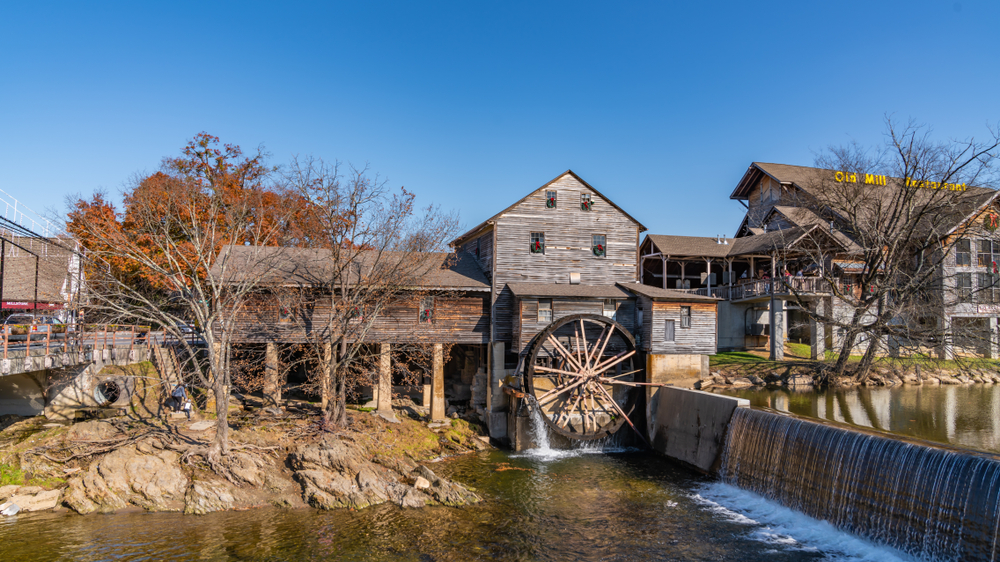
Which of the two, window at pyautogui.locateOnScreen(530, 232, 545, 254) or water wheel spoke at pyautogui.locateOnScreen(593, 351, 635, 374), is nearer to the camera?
water wheel spoke at pyautogui.locateOnScreen(593, 351, 635, 374)

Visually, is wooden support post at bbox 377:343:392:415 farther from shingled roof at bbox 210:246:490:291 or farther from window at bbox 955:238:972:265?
window at bbox 955:238:972:265

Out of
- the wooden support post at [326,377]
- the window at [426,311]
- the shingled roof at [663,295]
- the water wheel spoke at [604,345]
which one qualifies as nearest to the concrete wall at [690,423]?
the water wheel spoke at [604,345]

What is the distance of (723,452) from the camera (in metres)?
17.6

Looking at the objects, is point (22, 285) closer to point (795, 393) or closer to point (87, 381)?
point (87, 381)

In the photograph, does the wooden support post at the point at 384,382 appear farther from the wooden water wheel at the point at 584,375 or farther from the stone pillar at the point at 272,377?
the wooden water wheel at the point at 584,375

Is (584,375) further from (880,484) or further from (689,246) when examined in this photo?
(689,246)

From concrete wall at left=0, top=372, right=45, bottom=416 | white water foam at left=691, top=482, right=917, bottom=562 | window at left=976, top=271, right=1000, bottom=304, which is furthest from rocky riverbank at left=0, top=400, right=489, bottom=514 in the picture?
window at left=976, top=271, right=1000, bottom=304

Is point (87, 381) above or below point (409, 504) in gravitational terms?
above

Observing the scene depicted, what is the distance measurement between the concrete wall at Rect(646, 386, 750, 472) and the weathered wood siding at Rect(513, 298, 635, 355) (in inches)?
130

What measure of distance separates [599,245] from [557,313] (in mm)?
3617

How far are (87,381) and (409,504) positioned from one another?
13086 mm

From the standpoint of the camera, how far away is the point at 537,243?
76.8ft

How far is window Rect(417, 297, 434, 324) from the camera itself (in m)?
22.5

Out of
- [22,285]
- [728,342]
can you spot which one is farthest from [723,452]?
[22,285]
